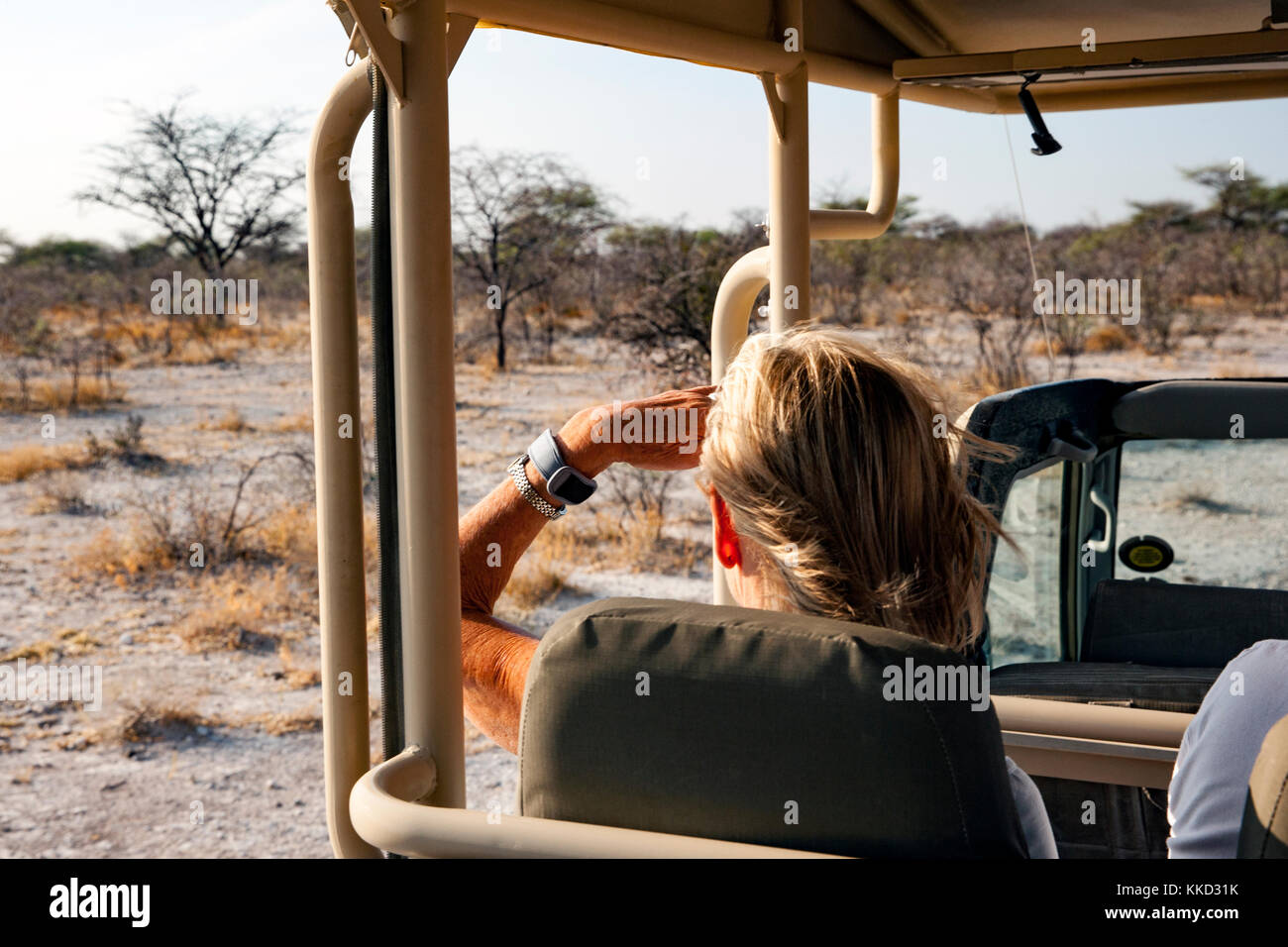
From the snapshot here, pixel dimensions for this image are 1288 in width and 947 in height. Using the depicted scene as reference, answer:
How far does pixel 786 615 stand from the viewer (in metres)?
0.83

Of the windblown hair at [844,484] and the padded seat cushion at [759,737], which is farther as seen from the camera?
the windblown hair at [844,484]

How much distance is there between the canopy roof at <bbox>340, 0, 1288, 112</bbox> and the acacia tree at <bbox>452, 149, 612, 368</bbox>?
9252 millimetres

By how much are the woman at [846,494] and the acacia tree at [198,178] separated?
459 inches

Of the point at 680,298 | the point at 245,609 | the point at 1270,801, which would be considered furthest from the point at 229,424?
the point at 1270,801

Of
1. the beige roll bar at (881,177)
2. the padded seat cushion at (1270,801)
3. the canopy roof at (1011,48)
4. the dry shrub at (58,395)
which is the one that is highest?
the canopy roof at (1011,48)

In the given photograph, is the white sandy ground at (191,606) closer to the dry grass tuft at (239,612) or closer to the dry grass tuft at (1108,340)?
the dry grass tuft at (239,612)

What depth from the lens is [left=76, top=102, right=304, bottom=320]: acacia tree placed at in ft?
38.8

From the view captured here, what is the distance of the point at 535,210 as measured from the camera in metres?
12.1

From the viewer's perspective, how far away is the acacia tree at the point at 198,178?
11.8 metres

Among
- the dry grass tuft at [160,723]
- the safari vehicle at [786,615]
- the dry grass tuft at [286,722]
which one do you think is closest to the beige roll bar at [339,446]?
the safari vehicle at [786,615]

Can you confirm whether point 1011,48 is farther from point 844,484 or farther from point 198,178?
point 198,178

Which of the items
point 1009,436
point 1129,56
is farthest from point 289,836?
point 1129,56

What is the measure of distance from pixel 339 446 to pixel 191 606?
677 cm
